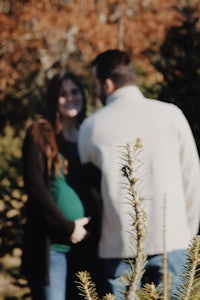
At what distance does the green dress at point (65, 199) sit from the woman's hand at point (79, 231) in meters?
0.08

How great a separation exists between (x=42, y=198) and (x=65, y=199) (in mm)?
135

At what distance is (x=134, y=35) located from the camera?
23.2 meters

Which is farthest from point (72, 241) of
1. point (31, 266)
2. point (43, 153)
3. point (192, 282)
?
point (192, 282)

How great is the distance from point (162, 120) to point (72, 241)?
0.75 metres

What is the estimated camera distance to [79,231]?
2.64 metres

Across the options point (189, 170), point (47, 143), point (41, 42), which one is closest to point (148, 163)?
point (189, 170)

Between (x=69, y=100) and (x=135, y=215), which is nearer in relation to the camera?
(x=135, y=215)

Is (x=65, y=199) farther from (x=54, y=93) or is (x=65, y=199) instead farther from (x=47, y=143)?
(x=54, y=93)

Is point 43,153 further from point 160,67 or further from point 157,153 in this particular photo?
point 160,67

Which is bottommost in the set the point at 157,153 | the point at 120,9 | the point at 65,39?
the point at 157,153

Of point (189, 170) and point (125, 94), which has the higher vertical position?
point (125, 94)

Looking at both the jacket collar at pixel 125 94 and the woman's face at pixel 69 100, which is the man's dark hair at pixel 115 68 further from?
the woman's face at pixel 69 100

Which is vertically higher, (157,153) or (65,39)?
(65,39)

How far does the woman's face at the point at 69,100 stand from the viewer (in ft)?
10.1
